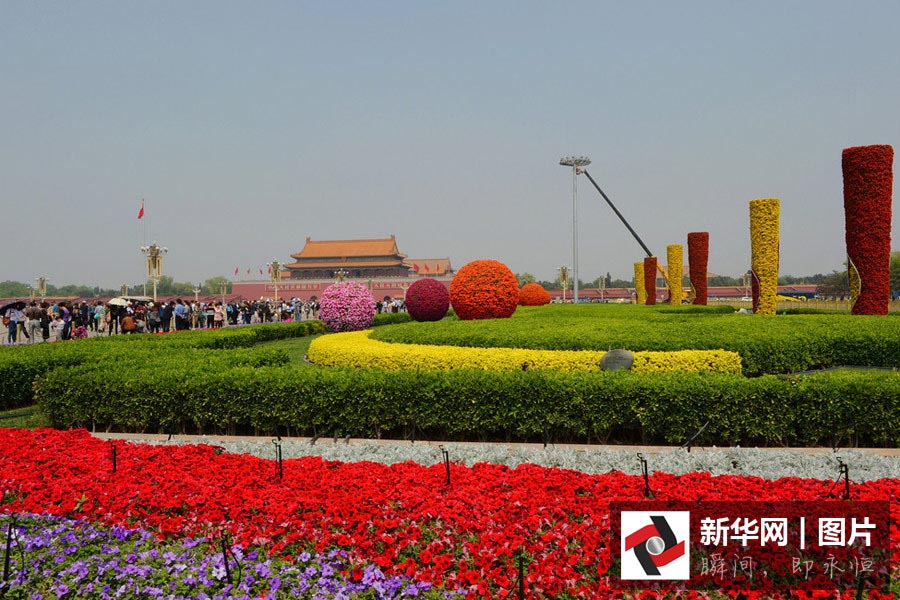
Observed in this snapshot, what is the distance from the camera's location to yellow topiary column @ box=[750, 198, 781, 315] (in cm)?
1777

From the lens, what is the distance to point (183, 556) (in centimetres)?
291

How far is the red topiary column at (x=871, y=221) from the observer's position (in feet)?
44.7

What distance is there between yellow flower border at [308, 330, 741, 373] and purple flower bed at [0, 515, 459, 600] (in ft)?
14.7

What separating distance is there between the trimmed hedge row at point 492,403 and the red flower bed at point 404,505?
5.88 ft

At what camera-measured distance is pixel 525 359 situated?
8195mm

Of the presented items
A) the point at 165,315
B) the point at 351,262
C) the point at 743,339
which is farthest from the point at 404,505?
the point at 351,262

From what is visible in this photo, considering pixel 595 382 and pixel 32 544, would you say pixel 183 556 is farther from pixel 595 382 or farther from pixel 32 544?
pixel 595 382

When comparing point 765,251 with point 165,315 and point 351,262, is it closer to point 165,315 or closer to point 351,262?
point 165,315

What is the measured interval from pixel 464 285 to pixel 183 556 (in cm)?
1266

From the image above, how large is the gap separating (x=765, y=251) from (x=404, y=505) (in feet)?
59.5

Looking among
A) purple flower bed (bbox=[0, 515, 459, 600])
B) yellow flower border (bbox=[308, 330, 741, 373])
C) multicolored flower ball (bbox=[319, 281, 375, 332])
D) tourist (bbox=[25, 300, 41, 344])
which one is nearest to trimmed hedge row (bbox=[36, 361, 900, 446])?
yellow flower border (bbox=[308, 330, 741, 373])

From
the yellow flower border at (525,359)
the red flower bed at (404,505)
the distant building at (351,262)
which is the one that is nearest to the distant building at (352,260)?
the distant building at (351,262)

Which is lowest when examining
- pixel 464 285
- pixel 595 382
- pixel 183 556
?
pixel 183 556

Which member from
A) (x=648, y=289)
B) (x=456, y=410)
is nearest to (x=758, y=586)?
(x=456, y=410)
